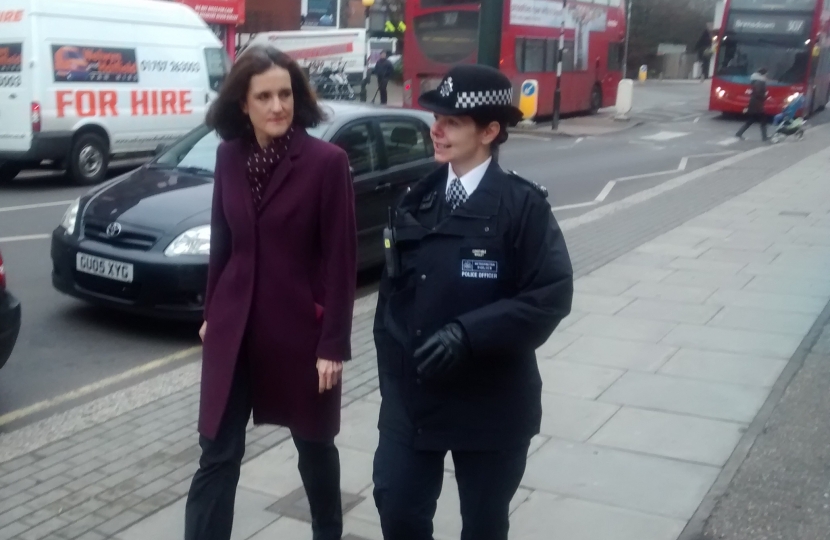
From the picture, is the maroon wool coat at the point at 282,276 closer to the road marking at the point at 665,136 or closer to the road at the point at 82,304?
the road at the point at 82,304

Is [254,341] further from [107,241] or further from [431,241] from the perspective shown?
[107,241]

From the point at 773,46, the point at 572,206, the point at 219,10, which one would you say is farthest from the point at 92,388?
the point at 773,46

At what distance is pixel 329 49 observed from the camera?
101ft

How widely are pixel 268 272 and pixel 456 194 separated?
28.3 inches

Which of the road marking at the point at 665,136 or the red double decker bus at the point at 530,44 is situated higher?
the red double decker bus at the point at 530,44

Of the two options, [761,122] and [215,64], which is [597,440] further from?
[761,122]

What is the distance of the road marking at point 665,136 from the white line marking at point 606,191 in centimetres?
967

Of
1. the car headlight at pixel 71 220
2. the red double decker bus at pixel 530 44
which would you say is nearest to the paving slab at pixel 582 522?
the car headlight at pixel 71 220

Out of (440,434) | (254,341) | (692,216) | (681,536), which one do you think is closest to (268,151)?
(254,341)

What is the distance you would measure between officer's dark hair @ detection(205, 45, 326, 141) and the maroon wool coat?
56 mm

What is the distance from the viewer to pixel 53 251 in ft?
23.1

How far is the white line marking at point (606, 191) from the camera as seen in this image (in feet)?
48.1

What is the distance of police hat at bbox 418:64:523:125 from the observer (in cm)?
277

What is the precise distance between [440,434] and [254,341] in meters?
0.78
